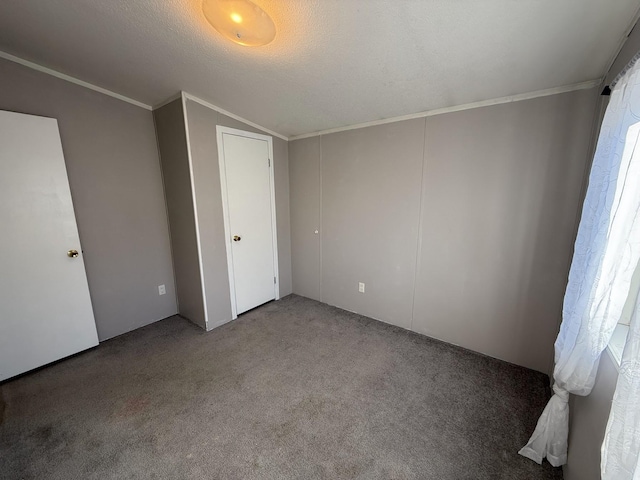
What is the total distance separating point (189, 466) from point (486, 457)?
5.29 feet

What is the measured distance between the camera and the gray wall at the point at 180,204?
95.1 inches

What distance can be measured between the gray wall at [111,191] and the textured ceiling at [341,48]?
8.8 inches

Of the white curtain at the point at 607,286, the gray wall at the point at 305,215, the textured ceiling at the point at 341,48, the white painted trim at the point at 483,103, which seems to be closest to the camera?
the white curtain at the point at 607,286

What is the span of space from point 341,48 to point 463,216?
161 centimetres

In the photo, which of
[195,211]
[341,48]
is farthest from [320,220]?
[341,48]

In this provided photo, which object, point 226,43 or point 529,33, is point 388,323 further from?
point 226,43

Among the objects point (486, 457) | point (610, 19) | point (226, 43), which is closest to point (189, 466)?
point (486, 457)

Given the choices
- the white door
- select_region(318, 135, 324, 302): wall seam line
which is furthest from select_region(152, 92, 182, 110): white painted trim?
select_region(318, 135, 324, 302): wall seam line

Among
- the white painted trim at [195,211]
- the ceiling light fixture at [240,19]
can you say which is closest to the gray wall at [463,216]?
the white painted trim at [195,211]

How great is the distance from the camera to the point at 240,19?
1.19 metres

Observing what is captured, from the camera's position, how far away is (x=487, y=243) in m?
2.10

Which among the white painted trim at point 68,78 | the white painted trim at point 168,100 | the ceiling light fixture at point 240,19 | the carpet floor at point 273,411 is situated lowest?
the carpet floor at point 273,411

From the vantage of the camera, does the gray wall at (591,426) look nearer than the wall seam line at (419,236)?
Yes

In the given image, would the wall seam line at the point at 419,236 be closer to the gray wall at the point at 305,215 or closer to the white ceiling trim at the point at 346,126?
the white ceiling trim at the point at 346,126
